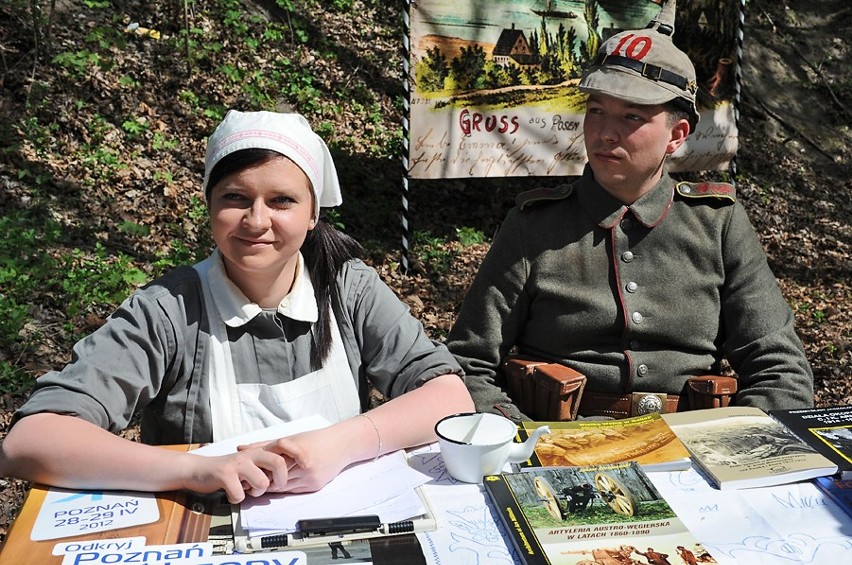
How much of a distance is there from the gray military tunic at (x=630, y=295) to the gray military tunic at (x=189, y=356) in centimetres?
63

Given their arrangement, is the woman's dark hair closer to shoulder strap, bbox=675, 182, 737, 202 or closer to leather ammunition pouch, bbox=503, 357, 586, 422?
leather ammunition pouch, bbox=503, 357, 586, 422

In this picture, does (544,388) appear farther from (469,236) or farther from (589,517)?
(469,236)

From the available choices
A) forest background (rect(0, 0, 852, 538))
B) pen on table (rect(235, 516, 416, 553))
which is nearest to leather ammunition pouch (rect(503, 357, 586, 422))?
pen on table (rect(235, 516, 416, 553))

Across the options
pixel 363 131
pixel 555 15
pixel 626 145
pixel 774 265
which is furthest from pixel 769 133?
pixel 626 145

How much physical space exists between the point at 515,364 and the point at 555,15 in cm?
360

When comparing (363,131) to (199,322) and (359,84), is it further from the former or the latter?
(199,322)

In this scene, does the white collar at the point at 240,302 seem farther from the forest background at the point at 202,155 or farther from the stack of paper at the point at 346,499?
the forest background at the point at 202,155

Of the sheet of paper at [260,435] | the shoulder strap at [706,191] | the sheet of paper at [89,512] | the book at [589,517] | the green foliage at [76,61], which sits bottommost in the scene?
the book at [589,517]

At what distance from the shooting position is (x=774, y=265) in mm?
6680

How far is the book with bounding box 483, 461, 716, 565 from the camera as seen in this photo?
1.49m

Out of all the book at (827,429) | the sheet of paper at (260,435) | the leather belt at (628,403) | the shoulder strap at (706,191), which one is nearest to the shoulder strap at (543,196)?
the shoulder strap at (706,191)

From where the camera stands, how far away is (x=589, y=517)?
62.6 inches

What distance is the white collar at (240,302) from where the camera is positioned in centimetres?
212

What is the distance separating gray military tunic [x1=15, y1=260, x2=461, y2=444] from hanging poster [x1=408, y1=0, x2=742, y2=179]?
3.26m
